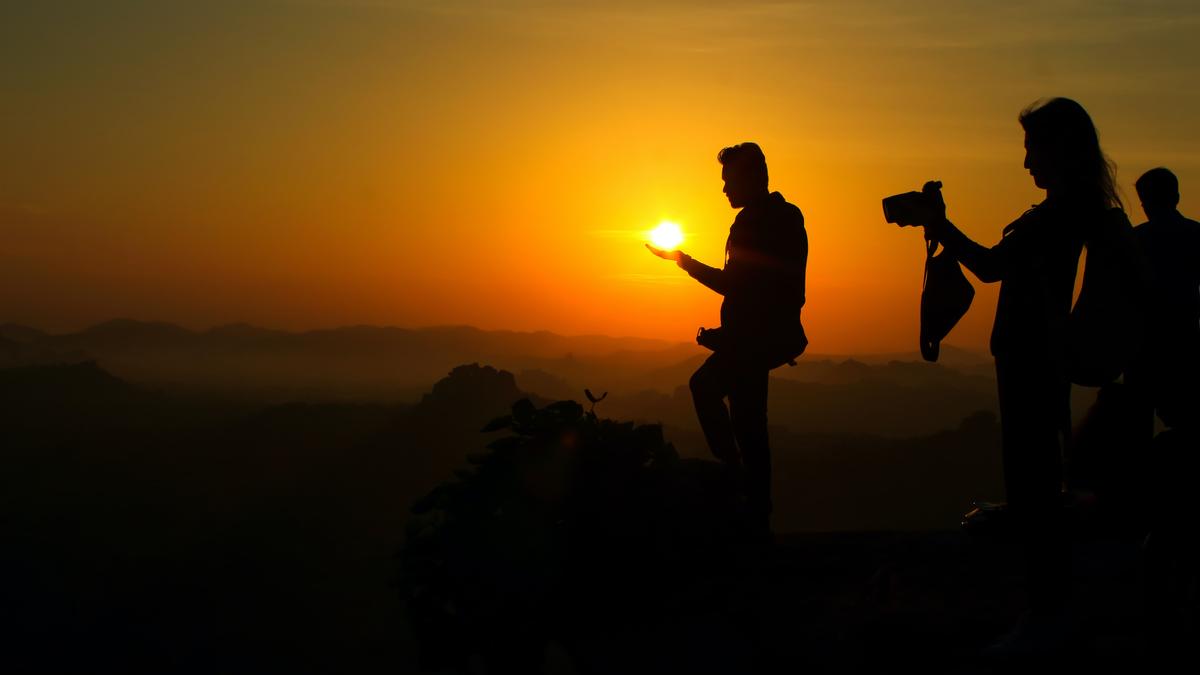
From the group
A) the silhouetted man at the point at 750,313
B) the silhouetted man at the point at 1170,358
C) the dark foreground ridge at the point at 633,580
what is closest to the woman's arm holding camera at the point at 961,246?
the silhouetted man at the point at 1170,358

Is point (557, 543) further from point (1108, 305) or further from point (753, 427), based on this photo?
point (1108, 305)

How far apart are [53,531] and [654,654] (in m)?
202

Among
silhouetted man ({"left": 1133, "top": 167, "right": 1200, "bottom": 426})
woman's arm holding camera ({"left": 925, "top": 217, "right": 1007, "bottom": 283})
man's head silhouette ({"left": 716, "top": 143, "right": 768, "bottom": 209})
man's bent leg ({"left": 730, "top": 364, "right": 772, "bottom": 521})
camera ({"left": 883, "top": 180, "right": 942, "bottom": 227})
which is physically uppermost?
man's head silhouette ({"left": 716, "top": 143, "right": 768, "bottom": 209})

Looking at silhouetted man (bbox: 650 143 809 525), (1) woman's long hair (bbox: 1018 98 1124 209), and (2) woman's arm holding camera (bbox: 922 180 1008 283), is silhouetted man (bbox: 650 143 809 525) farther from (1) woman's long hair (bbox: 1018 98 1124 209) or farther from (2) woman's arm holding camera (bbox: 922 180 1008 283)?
(1) woman's long hair (bbox: 1018 98 1124 209)

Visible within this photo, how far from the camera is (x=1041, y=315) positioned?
5020 mm

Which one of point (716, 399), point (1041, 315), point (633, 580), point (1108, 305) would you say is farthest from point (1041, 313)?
point (716, 399)

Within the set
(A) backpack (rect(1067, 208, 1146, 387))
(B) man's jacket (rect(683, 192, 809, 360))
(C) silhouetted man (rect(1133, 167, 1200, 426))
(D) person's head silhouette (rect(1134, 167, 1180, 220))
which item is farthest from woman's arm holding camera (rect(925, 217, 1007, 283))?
(D) person's head silhouette (rect(1134, 167, 1180, 220))

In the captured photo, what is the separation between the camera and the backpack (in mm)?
4809

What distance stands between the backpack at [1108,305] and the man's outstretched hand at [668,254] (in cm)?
349

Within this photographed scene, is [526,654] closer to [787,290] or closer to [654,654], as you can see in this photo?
[654,654]

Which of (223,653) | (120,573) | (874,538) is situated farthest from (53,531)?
(874,538)

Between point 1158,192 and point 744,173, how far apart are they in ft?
11.3

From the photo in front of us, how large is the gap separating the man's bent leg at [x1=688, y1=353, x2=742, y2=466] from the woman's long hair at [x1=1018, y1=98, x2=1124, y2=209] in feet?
11.2

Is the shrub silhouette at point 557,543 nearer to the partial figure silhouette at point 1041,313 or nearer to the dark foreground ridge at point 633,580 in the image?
the dark foreground ridge at point 633,580
